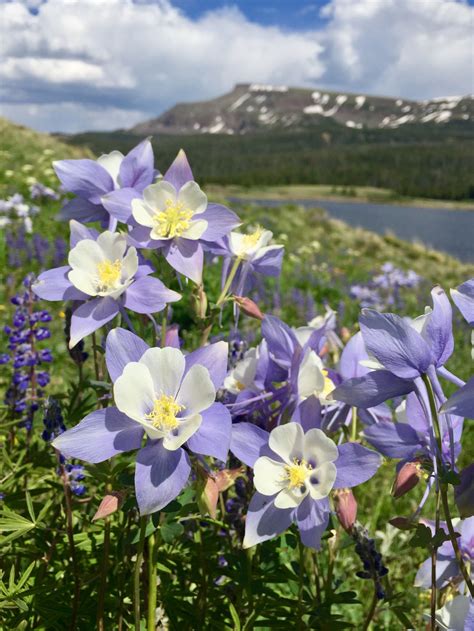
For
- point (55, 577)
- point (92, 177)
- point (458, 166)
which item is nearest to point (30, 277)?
point (92, 177)

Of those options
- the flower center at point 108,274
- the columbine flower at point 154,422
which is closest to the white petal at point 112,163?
the flower center at point 108,274

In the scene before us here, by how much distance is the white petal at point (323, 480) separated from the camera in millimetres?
1148

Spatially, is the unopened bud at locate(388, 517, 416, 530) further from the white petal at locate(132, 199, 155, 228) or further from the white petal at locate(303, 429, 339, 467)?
the white petal at locate(132, 199, 155, 228)

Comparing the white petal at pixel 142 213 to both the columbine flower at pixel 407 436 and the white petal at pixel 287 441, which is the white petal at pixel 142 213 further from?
the columbine flower at pixel 407 436

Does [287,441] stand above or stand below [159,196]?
below

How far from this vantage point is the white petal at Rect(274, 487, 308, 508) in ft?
3.81

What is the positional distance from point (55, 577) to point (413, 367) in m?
1.27

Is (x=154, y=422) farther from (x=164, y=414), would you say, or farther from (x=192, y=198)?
(x=192, y=198)

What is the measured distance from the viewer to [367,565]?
148cm

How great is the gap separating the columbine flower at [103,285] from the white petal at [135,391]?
8.9 inches

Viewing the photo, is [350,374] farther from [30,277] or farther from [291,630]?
[30,277]

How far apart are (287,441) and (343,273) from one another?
9.92 meters

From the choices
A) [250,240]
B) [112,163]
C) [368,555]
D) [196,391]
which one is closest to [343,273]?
[250,240]

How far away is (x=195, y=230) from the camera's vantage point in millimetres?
1409
